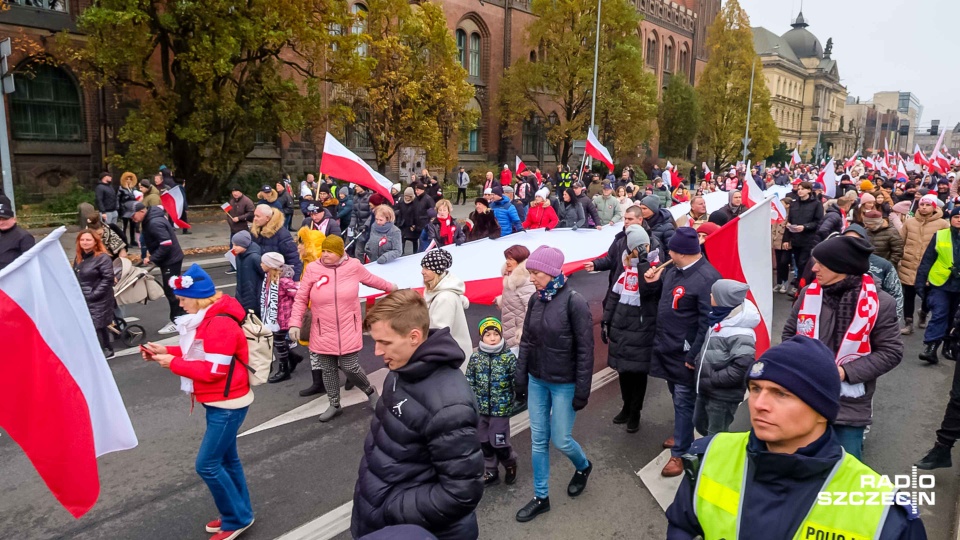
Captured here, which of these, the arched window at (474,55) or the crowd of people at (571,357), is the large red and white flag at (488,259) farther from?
the arched window at (474,55)

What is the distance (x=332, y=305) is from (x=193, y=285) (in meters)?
1.94

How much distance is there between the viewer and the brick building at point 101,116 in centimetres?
2064

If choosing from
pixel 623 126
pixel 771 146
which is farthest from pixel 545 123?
pixel 771 146

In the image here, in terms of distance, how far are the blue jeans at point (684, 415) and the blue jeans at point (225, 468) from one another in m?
3.29

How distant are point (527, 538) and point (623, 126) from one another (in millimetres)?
33597

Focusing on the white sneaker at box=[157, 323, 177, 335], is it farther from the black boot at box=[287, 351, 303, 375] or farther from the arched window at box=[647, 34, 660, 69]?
the arched window at box=[647, 34, 660, 69]

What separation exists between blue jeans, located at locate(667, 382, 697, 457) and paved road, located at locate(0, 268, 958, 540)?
1.46ft

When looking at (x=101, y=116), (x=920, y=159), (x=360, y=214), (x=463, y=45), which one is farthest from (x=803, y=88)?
(x=360, y=214)

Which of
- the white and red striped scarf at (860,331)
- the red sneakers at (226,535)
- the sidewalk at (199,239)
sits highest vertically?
the white and red striped scarf at (860,331)

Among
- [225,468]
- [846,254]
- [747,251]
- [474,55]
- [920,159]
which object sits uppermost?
[474,55]

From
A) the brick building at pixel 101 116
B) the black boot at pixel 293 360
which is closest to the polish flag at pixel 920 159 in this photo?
the brick building at pixel 101 116

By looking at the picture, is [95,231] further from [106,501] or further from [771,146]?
[771,146]

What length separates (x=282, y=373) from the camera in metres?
7.51

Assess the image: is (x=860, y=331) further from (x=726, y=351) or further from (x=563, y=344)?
(x=563, y=344)
